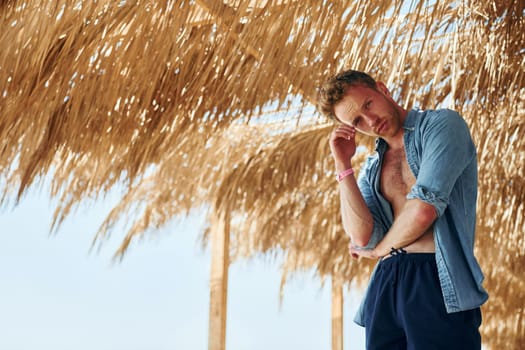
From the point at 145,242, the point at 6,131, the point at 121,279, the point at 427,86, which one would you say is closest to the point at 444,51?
the point at 427,86

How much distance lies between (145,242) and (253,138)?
1.67 m

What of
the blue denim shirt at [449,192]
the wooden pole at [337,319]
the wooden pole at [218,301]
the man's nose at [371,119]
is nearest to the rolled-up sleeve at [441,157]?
the blue denim shirt at [449,192]

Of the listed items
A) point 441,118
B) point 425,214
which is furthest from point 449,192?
point 441,118

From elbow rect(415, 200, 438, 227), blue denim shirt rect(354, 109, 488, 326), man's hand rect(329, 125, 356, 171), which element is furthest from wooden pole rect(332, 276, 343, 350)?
elbow rect(415, 200, 438, 227)

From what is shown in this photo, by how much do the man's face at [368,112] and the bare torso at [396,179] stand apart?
0.22 feet

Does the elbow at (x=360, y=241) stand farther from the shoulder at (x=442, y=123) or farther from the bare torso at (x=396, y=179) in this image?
the shoulder at (x=442, y=123)

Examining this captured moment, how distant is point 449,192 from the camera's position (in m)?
1.53

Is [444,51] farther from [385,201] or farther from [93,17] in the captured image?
[385,201]

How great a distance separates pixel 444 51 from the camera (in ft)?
11.5

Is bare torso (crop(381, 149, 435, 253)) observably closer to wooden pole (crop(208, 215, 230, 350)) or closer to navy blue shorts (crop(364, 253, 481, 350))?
navy blue shorts (crop(364, 253, 481, 350))

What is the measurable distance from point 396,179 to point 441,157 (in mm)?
195

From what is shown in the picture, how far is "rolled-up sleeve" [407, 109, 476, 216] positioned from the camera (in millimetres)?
1512

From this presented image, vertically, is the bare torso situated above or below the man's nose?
below

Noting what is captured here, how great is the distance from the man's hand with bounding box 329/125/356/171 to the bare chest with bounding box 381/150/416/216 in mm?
87
